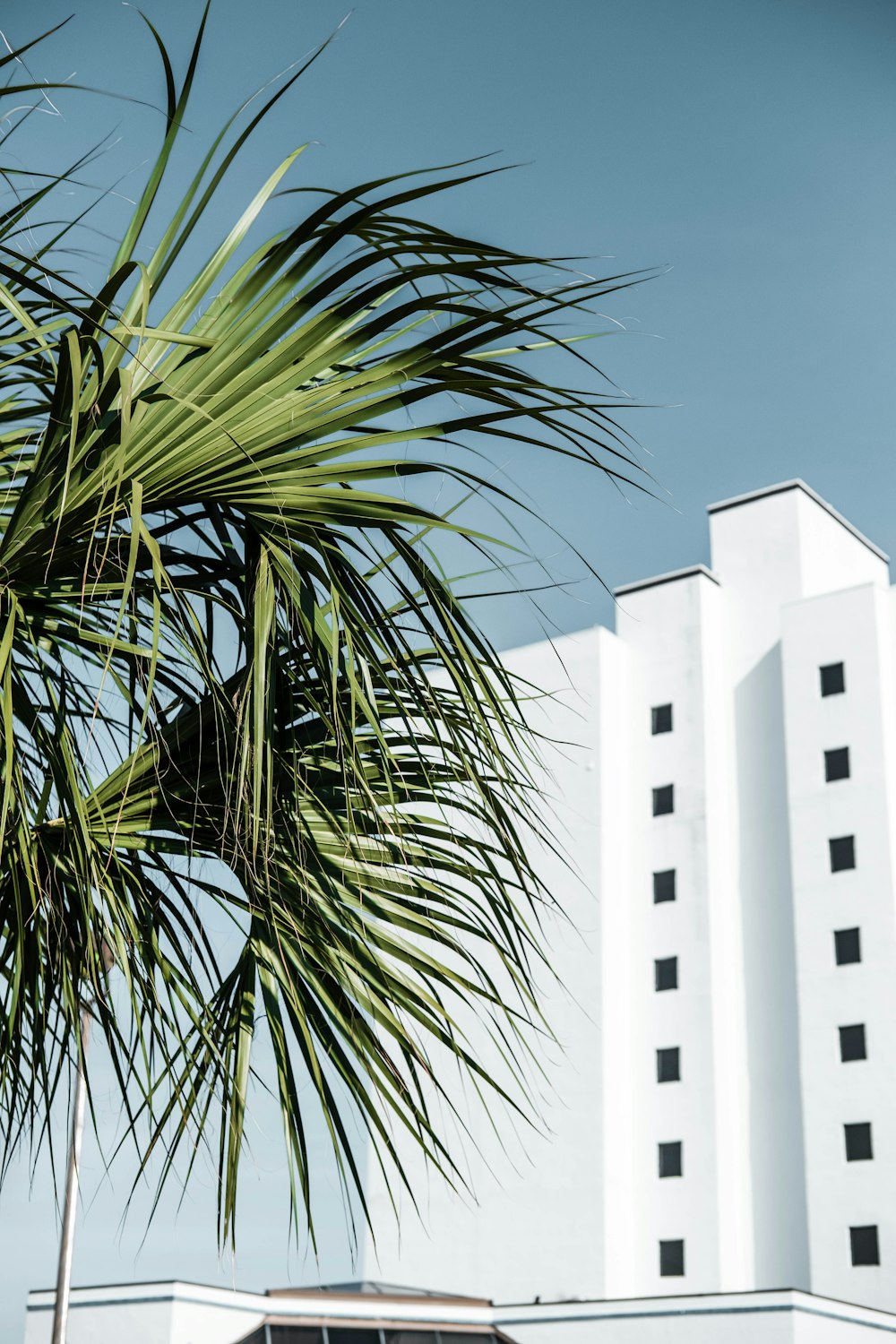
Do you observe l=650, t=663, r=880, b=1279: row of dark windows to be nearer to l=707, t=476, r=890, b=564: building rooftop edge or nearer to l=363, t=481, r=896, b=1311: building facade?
l=363, t=481, r=896, b=1311: building facade

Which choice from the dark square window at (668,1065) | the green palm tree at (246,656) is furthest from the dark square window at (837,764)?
the green palm tree at (246,656)

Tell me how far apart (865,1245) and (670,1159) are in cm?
512

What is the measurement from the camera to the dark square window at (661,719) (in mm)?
39469

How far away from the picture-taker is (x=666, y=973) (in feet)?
122

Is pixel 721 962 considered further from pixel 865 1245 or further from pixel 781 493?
pixel 781 493

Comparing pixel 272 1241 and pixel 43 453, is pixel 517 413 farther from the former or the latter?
pixel 272 1241

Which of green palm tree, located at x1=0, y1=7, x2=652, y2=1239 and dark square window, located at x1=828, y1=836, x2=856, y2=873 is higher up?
dark square window, located at x1=828, y1=836, x2=856, y2=873

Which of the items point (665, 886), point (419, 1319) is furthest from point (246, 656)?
point (665, 886)

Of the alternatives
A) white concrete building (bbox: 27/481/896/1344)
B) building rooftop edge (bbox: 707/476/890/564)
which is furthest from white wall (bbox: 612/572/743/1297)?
building rooftop edge (bbox: 707/476/890/564)

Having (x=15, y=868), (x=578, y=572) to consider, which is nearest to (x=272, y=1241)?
(x=15, y=868)

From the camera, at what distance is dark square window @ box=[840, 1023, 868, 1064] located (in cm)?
3353

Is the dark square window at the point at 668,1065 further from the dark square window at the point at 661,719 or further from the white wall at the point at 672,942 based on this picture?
the dark square window at the point at 661,719

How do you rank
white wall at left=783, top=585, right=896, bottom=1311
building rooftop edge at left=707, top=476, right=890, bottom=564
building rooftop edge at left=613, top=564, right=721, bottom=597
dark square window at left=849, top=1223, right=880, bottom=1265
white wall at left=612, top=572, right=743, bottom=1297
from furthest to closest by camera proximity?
building rooftop edge at left=707, top=476, right=890, bottom=564 < building rooftop edge at left=613, top=564, right=721, bottom=597 < white wall at left=612, top=572, right=743, bottom=1297 < white wall at left=783, top=585, right=896, bottom=1311 < dark square window at left=849, top=1223, right=880, bottom=1265

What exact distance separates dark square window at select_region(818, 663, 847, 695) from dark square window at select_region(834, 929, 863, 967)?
18.8ft
